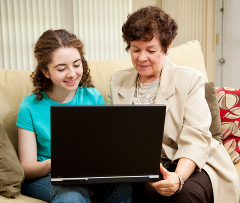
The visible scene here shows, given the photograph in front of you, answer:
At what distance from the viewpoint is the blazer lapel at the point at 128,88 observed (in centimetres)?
133

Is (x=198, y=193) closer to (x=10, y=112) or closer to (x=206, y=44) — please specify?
(x=10, y=112)

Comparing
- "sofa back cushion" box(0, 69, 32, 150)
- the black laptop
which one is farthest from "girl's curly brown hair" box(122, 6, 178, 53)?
"sofa back cushion" box(0, 69, 32, 150)

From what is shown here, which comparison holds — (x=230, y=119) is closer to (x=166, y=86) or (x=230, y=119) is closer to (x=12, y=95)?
(x=166, y=86)

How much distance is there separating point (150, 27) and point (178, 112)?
40 centimetres

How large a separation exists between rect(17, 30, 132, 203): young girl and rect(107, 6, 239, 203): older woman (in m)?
0.24

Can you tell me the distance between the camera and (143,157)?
86 centimetres

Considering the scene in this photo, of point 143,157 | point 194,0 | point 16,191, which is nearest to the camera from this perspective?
point 143,157

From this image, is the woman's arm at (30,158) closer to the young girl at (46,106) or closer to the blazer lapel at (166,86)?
the young girl at (46,106)

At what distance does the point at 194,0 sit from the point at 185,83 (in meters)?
2.39

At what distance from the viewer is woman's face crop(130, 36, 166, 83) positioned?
122 cm

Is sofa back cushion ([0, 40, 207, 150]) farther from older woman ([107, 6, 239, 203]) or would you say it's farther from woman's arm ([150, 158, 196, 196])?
woman's arm ([150, 158, 196, 196])

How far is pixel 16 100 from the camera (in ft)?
4.54

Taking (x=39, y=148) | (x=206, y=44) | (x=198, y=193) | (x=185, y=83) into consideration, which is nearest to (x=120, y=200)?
(x=198, y=193)

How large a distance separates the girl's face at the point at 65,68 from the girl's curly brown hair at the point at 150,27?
265 millimetres
